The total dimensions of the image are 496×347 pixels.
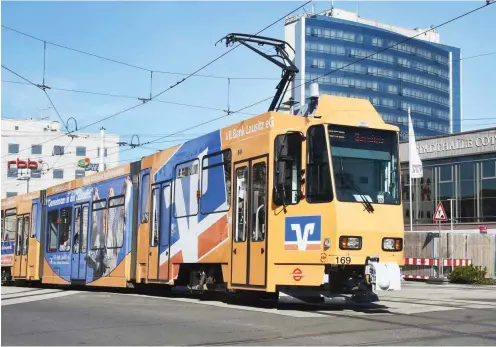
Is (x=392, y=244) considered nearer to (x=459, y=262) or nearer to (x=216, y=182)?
(x=216, y=182)

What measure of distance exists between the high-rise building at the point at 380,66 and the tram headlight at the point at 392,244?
9393 cm

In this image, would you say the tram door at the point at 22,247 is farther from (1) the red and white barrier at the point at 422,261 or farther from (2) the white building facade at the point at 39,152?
(2) the white building facade at the point at 39,152

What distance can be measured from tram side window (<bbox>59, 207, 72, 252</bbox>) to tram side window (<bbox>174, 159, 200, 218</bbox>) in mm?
7492

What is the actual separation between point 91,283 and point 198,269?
6.48 meters

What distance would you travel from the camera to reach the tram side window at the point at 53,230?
23234 mm

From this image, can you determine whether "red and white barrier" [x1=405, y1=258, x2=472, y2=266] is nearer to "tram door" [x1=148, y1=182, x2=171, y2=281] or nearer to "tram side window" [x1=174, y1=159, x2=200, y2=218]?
"tram door" [x1=148, y1=182, x2=171, y2=281]

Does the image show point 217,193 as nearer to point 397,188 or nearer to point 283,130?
point 283,130

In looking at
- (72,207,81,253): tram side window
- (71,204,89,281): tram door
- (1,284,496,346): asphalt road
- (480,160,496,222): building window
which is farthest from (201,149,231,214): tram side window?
(480,160,496,222): building window

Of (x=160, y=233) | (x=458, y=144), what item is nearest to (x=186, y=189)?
(x=160, y=233)

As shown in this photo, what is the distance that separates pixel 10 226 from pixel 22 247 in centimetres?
185

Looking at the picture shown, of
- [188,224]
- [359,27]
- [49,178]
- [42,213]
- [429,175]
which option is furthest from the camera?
[359,27]

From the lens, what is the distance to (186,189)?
1556cm

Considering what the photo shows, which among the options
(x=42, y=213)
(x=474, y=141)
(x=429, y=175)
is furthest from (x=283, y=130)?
(x=429, y=175)

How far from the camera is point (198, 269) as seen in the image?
15.1 metres
